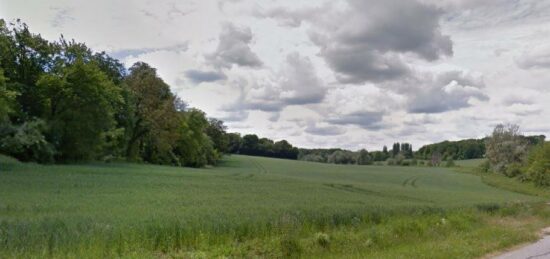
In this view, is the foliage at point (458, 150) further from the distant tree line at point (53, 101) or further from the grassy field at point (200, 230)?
the grassy field at point (200, 230)

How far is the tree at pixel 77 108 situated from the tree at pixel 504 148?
79.1 meters

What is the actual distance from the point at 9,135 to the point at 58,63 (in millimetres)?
11799

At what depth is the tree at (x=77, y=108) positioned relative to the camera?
40.1 m

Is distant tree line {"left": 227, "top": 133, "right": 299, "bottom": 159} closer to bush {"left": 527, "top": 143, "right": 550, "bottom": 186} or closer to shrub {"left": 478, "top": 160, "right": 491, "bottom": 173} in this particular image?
shrub {"left": 478, "top": 160, "right": 491, "bottom": 173}

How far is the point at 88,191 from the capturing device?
827 inches

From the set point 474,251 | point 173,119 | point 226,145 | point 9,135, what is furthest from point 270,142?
point 474,251

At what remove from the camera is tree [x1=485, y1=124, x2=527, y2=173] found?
88562 millimetres

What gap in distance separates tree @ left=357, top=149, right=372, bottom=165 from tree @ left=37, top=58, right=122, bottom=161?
98.2 m

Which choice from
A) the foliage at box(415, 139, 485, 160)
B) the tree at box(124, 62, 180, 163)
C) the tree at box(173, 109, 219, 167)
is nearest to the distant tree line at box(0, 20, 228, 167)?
the tree at box(124, 62, 180, 163)

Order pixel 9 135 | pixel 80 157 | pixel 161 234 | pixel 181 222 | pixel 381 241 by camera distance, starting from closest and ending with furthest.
Answer: pixel 161 234
pixel 181 222
pixel 381 241
pixel 9 135
pixel 80 157

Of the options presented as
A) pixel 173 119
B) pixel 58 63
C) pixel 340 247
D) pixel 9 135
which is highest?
pixel 58 63

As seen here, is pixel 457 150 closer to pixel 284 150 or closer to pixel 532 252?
pixel 284 150

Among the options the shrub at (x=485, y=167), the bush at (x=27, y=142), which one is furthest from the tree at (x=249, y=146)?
the bush at (x=27, y=142)

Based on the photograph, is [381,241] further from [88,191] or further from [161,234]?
[88,191]
